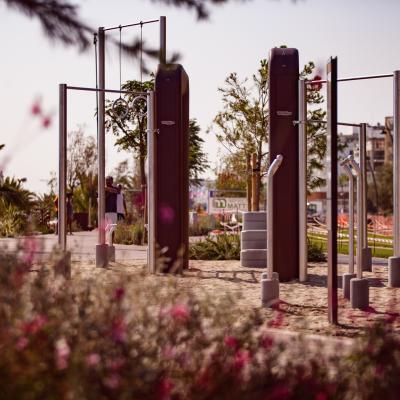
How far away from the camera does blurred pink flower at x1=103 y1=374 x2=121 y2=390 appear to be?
2.95 meters

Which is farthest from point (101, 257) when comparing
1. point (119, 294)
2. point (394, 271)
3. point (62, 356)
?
point (62, 356)

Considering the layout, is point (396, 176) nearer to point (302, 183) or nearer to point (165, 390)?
point (302, 183)

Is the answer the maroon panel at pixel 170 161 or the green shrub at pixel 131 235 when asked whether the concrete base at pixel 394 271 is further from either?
the green shrub at pixel 131 235

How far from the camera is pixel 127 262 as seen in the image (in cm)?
1395

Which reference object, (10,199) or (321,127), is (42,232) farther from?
(10,199)

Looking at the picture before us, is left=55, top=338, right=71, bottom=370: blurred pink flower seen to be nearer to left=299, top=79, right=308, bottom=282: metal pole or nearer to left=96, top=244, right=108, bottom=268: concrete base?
left=299, top=79, right=308, bottom=282: metal pole

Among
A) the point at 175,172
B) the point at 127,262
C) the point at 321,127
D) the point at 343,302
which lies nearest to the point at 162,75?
the point at 175,172

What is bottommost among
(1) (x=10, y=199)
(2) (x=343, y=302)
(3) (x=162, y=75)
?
(2) (x=343, y=302)

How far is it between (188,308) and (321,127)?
68.7 ft

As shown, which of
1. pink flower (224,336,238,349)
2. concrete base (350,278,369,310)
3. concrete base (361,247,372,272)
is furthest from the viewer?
concrete base (361,247,372,272)

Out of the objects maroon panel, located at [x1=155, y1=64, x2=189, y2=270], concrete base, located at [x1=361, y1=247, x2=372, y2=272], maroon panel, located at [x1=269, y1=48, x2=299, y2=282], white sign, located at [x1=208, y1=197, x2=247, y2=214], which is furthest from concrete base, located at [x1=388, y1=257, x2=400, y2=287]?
white sign, located at [x1=208, y1=197, x2=247, y2=214]

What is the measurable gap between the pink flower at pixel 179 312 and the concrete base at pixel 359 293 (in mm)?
4719

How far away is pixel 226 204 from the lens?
1118 inches

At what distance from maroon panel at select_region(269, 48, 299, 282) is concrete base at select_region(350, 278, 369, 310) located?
9.53 ft
